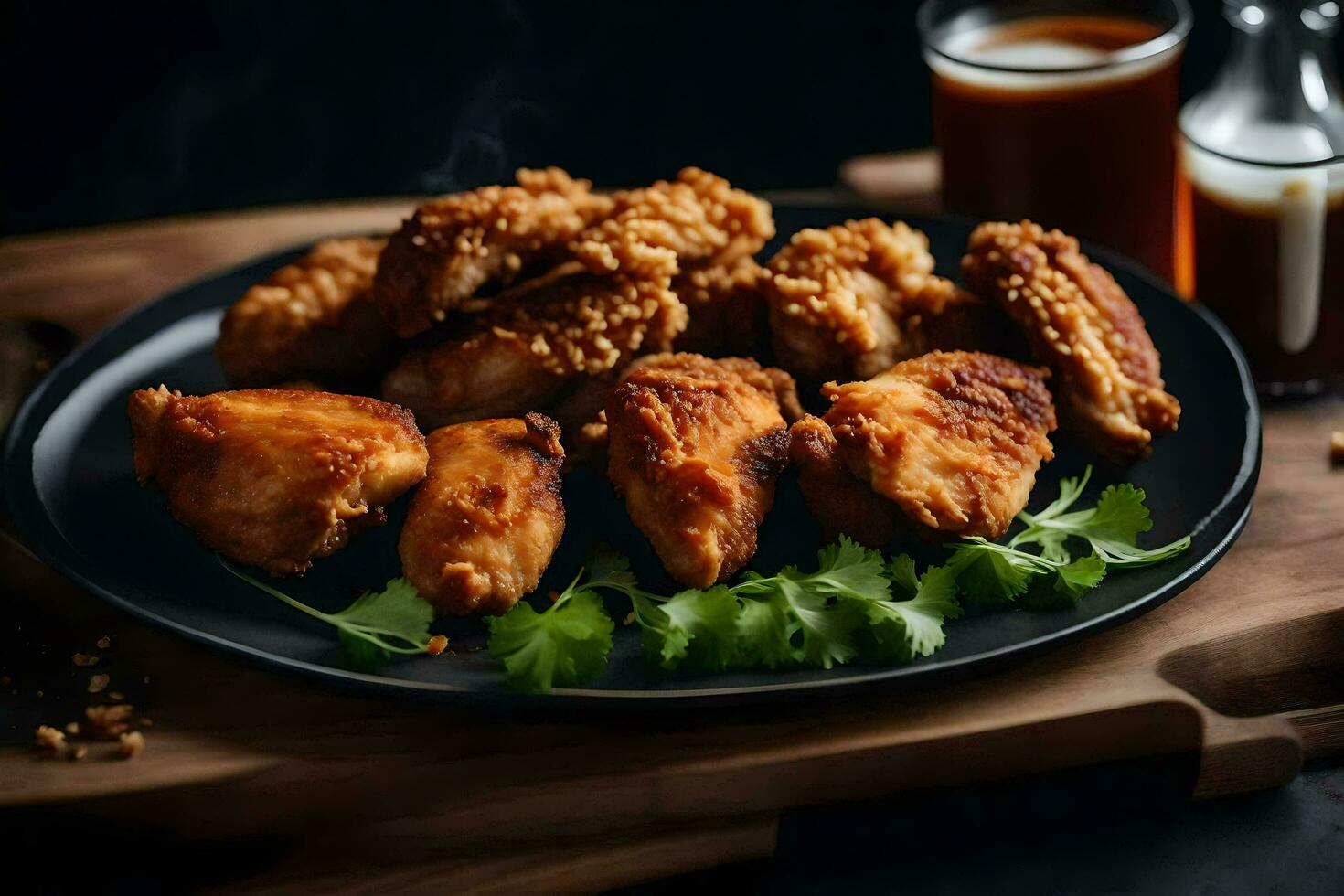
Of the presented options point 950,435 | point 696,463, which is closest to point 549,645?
point 696,463

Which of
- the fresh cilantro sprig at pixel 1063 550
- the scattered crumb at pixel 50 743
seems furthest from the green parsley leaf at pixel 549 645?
the scattered crumb at pixel 50 743

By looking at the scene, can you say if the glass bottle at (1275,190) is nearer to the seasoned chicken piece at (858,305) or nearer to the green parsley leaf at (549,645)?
the seasoned chicken piece at (858,305)

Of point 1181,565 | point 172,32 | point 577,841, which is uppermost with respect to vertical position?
point 172,32

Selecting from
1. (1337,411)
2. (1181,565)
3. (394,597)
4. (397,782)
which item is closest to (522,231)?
(394,597)

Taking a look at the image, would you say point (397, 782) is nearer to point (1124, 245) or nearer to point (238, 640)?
point (238, 640)

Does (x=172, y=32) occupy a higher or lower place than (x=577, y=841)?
higher

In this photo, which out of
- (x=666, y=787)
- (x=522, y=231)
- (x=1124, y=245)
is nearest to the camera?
(x=666, y=787)
